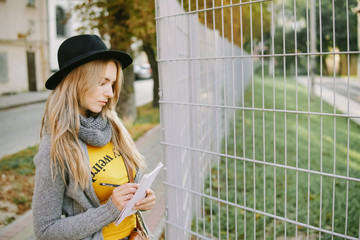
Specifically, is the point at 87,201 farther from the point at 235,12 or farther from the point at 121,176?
the point at 235,12

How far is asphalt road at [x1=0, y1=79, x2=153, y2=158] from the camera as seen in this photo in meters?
8.45

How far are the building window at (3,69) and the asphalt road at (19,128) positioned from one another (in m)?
5.03

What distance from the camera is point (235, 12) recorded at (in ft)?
11.7

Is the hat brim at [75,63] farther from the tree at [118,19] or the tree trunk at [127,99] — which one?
the tree trunk at [127,99]

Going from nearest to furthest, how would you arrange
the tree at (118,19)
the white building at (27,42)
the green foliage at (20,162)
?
the green foliage at (20,162) → the tree at (118,19) → the white building at (27,42)

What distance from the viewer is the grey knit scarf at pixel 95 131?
1647mm

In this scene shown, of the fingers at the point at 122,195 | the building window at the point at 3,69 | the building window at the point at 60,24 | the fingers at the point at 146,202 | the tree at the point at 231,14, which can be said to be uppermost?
the building window at the point at 60,24

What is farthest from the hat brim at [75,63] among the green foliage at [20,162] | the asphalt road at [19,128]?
the green foliage at [20,162]

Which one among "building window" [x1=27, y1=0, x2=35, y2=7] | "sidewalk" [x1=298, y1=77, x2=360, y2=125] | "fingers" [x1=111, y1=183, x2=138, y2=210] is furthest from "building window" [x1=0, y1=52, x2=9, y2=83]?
"fingers" [x1=111, y1=183, x2=138, y2=210]

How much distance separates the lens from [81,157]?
159 centimetres

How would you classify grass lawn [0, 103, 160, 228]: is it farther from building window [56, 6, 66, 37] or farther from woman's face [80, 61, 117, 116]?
building window [56, 6, 66, 37]

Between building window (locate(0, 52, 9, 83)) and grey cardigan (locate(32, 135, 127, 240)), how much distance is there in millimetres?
20774

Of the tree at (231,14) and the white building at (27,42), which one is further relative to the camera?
the white building at (27,42)

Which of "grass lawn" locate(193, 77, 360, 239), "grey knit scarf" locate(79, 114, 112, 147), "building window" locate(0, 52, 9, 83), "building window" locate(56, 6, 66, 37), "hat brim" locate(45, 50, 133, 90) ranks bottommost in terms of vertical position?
"grass lawn" locate(193, 77, 360, 239)
